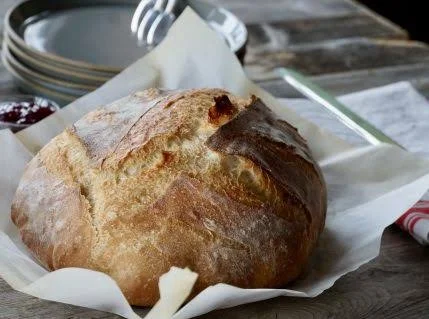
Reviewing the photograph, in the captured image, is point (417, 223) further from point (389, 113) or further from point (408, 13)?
point (408, 13)

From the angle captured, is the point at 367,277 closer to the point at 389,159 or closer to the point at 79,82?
the point at 389,159

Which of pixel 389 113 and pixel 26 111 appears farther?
pixel 389 113

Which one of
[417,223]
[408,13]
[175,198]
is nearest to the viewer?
[175,198]

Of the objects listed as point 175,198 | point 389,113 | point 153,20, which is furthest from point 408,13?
point 175,198

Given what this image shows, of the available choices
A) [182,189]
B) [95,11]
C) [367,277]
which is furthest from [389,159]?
[95,11]

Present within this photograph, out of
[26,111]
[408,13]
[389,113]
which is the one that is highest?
[26,111]

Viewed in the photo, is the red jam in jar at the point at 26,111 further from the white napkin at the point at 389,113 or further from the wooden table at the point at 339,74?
the white napkin at the point at 389,113

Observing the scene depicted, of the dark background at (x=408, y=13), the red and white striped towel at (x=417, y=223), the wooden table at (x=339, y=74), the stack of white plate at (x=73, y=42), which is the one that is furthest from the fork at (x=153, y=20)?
the dark background at (x=408, y=13)
